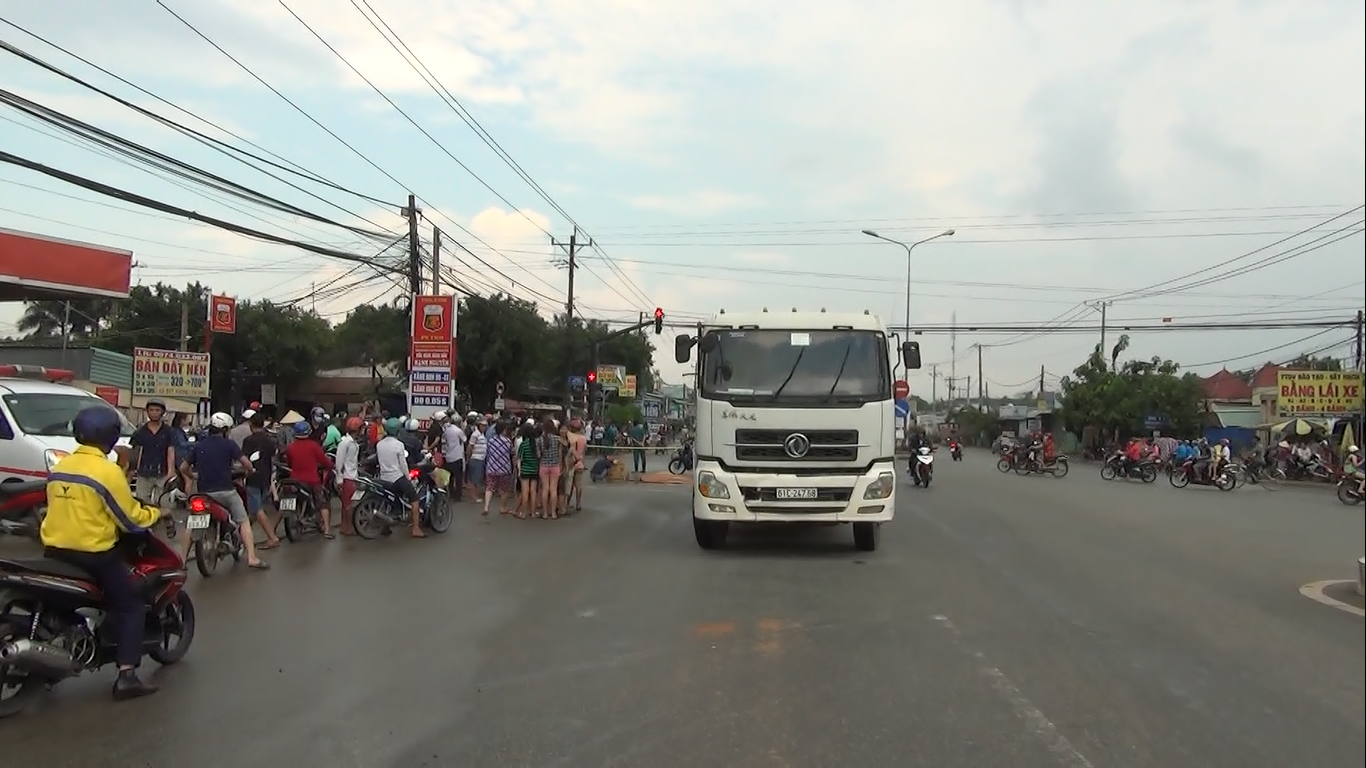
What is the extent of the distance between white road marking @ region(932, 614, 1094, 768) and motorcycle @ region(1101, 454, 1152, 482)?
25.5 metres

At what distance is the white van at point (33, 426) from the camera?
12.2 m

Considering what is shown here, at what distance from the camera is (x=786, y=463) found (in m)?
11.4

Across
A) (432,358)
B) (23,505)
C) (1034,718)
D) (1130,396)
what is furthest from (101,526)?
Answer: (1130,396)

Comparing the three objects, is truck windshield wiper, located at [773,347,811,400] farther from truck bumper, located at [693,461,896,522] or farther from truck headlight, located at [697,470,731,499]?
truck headlight, located at [697,470,731,499]

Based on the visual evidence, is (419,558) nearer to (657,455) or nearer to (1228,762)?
(1228,762)

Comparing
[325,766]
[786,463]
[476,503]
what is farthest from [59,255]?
[325,766]

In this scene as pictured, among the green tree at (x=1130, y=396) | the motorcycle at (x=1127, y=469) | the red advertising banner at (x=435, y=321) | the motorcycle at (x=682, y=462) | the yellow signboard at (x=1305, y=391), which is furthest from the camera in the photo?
the green tree at (x=1130, y=396)

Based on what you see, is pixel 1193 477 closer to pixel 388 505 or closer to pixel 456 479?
pixel 456 479

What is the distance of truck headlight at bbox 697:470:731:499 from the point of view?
1148 centimetres

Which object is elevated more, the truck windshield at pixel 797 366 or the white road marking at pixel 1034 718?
the truck windshield at pixel 797 366

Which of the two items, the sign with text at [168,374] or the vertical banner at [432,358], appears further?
the sign with text at [168,374]

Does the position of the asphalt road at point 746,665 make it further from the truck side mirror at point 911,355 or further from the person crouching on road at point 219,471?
the truck side mirror at point 911,355

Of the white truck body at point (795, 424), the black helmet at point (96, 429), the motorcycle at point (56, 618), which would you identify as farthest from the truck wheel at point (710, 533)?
the black helmet at point (96, 429)

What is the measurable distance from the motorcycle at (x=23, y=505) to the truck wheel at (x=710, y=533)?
22.2 feet
